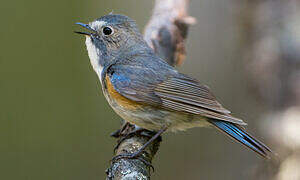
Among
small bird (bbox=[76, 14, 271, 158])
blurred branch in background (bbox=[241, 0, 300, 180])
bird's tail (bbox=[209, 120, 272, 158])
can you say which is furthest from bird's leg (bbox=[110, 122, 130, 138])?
blurred branch in background (bbox=[241, 0, 300, 180])

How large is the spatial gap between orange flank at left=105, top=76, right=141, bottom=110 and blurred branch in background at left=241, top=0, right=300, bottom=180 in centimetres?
166

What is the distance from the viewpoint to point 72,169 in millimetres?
6949

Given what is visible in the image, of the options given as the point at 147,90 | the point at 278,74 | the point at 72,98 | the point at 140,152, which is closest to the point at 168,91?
the point at 147,90

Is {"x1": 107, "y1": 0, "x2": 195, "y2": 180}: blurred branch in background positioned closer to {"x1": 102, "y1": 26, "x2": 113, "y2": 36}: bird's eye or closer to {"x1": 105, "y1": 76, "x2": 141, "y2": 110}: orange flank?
{"x1": 105, "y1": 76, "x2": 141, "y2": 110}: orange flank

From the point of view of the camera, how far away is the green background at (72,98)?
660cm

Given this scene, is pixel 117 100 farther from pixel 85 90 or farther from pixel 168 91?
pixel 85 90

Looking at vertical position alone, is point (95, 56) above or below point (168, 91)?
above

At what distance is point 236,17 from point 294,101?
1495 millimetres

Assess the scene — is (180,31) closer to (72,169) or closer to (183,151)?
(183,151)

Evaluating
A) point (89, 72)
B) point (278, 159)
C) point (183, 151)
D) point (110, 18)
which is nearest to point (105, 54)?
point (110, 18)

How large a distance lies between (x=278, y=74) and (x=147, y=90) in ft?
5.46

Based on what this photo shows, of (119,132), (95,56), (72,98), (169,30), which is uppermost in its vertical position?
(169,30)

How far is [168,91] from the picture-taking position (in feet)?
13.7

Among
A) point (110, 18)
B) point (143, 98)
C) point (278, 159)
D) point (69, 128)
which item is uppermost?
point (110, 18)
